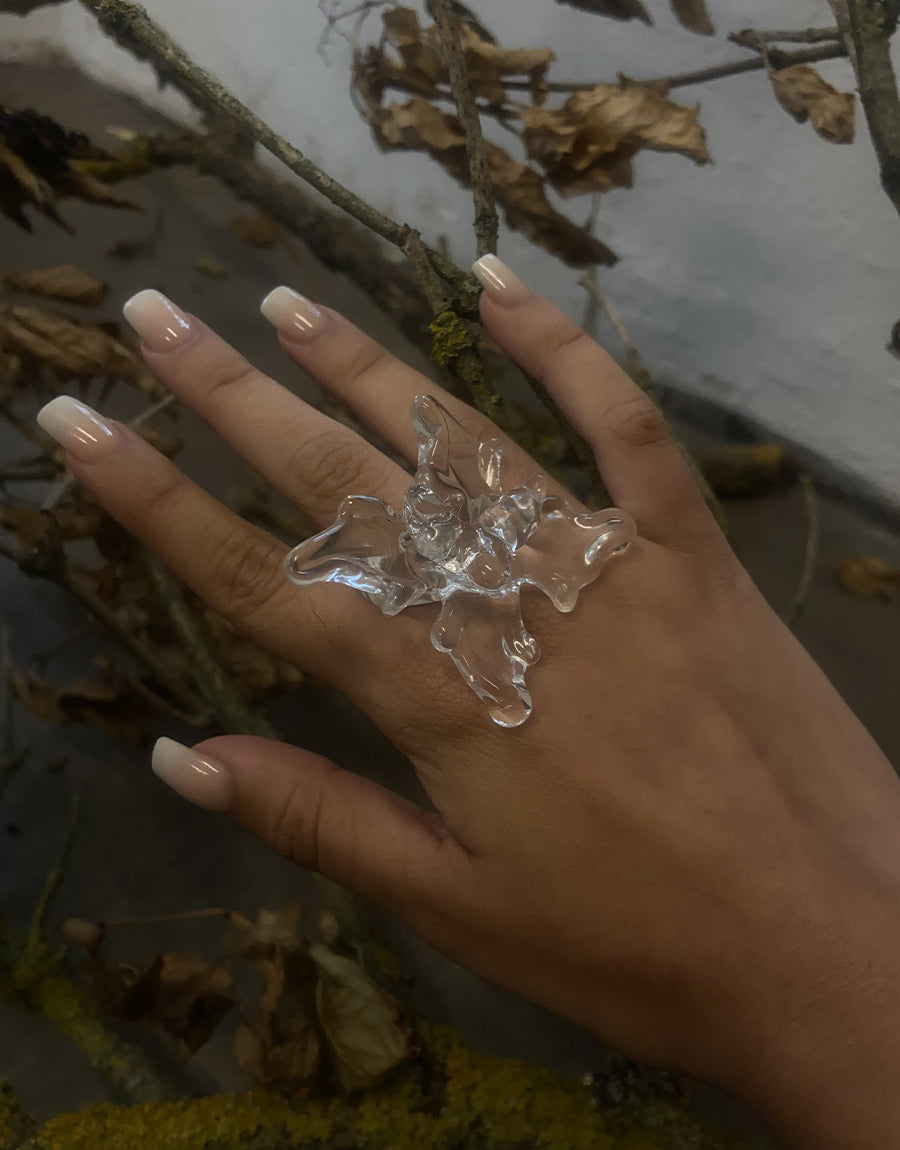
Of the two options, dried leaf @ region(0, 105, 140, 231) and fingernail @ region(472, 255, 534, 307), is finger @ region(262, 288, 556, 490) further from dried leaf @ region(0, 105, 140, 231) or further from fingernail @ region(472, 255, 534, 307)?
dried leaf @ region(0, 105, 140, 231)

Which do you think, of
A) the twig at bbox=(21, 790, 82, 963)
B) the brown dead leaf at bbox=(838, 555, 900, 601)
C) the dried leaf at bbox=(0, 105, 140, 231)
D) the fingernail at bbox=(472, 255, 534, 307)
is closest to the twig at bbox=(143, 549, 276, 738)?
the twig at bbox=(21, 790, 82, 963)

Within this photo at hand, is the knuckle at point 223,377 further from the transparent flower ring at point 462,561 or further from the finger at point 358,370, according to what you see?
the transparent flower ring at point 462,561

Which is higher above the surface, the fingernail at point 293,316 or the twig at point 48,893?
the fingernail at point 293,316

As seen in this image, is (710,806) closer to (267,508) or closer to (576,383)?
(576,383)


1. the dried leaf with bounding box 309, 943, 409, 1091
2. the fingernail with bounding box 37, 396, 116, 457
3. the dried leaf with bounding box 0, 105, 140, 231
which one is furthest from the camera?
the dried leaf with bounding box 0, 105, 140, 231

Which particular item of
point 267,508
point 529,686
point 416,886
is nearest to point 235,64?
point 267,508

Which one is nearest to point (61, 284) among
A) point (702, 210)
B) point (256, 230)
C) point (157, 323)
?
point (256, 230)

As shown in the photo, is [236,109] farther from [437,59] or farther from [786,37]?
[786,37]

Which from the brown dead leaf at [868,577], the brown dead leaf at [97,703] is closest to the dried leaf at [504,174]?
the brown dead leaf at [868,577]
